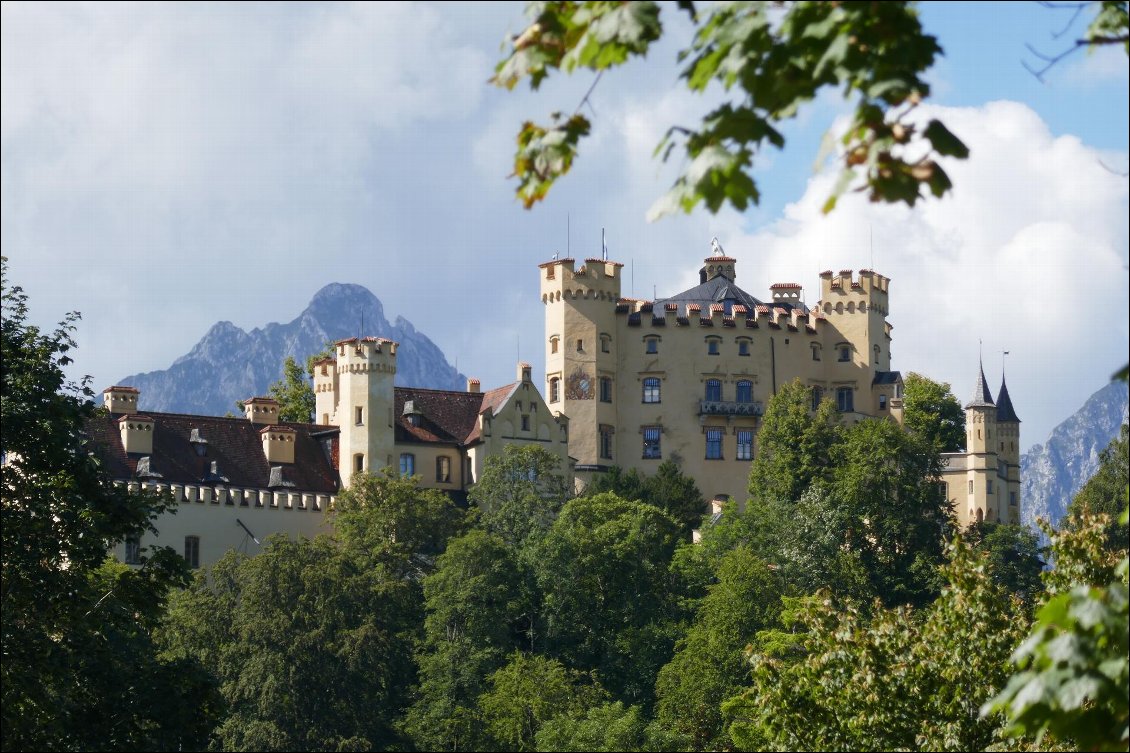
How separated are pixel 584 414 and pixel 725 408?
6690mm

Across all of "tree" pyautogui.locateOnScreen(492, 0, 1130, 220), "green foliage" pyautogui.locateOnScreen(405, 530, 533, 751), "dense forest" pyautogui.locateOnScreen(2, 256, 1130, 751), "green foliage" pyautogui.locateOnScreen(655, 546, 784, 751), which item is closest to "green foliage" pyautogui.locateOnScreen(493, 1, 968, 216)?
"tree" pyautogui.locateOnScreen(492, 0, 1130, 220)

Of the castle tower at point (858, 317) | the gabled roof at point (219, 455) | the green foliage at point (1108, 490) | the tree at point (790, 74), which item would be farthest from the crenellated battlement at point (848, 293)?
the tree at point (790, 74)

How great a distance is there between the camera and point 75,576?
1355 inches

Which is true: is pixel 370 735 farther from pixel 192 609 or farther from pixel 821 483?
pixel 821 483

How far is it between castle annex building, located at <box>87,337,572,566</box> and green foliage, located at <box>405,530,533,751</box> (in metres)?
8.72

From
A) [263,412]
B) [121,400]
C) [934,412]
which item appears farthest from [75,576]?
[934,412]

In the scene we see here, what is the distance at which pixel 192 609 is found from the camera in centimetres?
7544

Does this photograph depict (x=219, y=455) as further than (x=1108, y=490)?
No

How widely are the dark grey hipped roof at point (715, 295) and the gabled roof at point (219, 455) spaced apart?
67.4 ft

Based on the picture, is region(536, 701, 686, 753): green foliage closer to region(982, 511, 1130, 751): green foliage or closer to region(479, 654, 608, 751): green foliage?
region(479, 654, 608, 751): green foliage

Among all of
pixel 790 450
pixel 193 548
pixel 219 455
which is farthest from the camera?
pixel 790 450

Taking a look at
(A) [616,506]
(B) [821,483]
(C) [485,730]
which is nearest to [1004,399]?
(B) [821,483]

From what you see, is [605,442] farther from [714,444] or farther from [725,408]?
[725,408]

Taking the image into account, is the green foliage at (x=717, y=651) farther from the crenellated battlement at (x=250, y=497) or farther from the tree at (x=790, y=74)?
the tree at (x=790, y=74)
